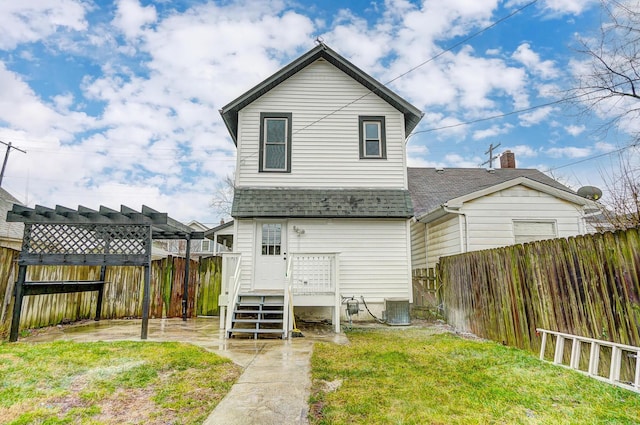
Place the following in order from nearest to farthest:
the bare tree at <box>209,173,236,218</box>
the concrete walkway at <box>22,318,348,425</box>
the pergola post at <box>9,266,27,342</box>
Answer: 1. the concrete walkway at <box>22,318,348,425</box>
2. the pergola post at <box>9,266,27,342</box>
3. the bare tree at <box>209,173,236,218</box>

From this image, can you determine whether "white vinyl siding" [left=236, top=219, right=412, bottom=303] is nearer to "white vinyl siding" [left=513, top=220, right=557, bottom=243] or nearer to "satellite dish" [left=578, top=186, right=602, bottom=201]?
"white vinyl siding" [left=513, top=220, right=557, bottom=243]

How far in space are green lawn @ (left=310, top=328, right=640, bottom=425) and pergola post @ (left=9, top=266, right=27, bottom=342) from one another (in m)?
5.61

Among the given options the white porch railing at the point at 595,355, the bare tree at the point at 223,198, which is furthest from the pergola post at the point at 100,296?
the bare tree at the point at 223,198

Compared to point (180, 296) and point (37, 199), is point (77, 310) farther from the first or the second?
point (37, 199)

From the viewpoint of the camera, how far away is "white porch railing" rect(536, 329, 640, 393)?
11.6 feet

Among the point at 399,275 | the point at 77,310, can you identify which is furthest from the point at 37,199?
the point at 399,275

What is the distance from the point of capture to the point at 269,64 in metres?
12.8

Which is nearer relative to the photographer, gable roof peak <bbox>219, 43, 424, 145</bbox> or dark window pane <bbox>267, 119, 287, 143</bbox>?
gable roof peak <bbox>219, 43, 424, 145</bbox>

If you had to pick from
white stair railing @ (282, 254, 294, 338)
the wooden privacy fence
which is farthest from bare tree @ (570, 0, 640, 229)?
white stair railing @ (282, 254, 294, 338)

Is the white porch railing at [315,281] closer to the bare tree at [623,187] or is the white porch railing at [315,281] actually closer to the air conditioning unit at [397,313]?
the air conditioning unit at [397,313]

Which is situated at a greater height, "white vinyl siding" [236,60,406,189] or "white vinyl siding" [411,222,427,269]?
"white vinyl siding" [236,60,406,189]

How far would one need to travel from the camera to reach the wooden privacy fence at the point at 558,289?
149 inches

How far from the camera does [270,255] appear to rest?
9445mm

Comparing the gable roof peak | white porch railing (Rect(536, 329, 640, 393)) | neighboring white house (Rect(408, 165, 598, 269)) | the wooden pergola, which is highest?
the gable roof peak
